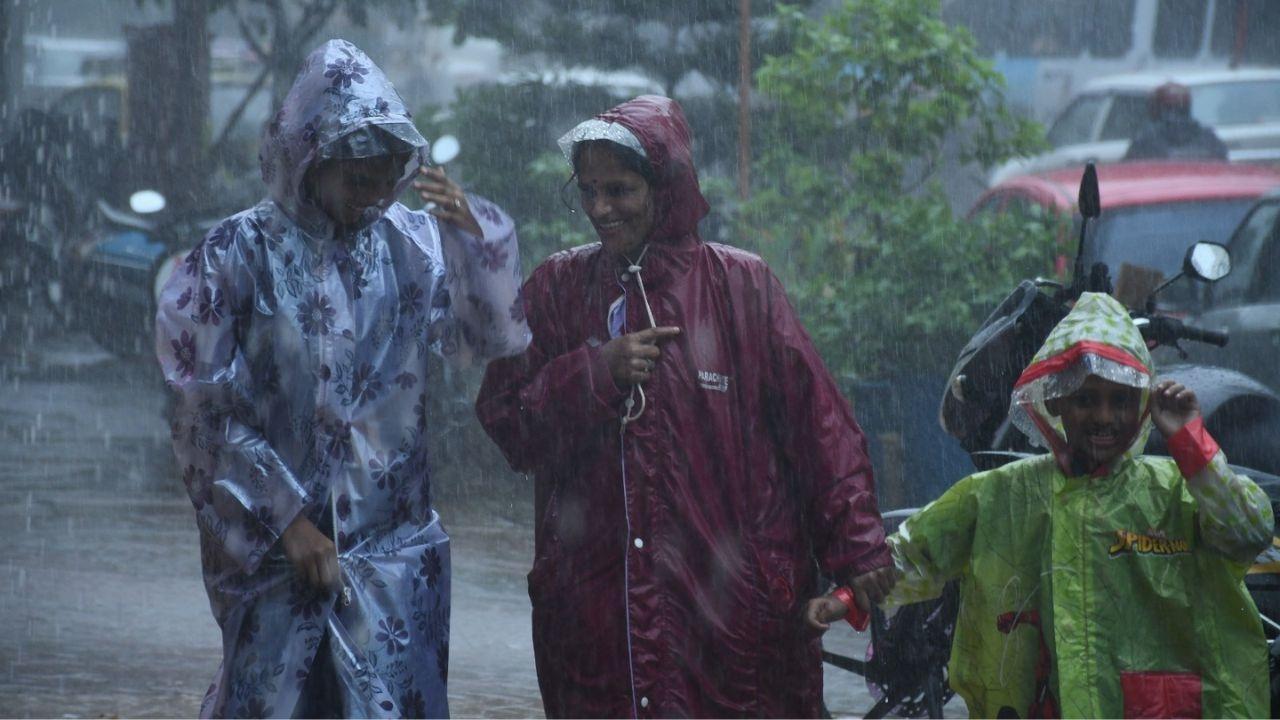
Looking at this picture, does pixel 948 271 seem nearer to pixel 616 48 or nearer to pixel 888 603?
pixel 616 48

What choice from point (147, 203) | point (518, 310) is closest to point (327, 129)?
point (518, 310)

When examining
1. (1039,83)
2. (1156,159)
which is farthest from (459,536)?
(1039,83)

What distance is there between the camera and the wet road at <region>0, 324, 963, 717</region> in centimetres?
608

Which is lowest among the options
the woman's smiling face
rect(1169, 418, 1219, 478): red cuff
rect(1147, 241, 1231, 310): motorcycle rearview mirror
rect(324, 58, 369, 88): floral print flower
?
rect(1147, 241, 1231, 310): motorcycle rearview mirror

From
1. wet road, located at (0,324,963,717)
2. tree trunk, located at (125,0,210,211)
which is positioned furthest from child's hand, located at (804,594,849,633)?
tree trunk, located at (125,0,210,211)

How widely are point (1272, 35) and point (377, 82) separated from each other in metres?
17.7

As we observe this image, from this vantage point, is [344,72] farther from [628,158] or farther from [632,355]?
[632,355]

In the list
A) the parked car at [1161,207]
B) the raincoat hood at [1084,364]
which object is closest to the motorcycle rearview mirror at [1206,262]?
the raincoat hood at [1084,364]

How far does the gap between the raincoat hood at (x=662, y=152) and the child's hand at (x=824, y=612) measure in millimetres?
791

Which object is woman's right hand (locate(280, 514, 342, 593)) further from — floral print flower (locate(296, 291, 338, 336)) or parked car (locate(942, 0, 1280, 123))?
parked car (locate(942, 0, 1280, 123))

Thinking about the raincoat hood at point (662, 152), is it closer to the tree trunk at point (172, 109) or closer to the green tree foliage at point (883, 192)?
the green tree foliage at point (883, 192)

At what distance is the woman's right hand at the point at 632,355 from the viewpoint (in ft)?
11.8

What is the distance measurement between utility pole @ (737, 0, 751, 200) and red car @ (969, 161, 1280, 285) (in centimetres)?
134

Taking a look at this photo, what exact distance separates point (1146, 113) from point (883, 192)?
634cm
